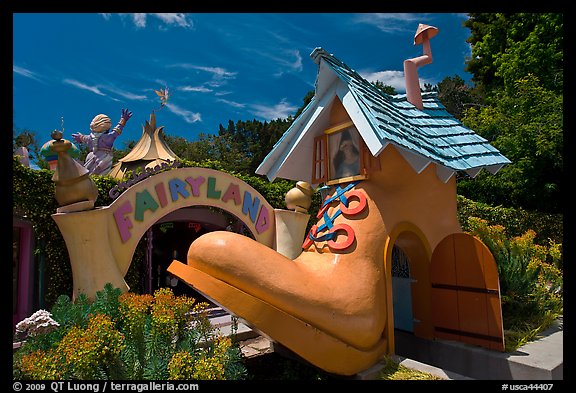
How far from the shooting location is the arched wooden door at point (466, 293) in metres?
4.09

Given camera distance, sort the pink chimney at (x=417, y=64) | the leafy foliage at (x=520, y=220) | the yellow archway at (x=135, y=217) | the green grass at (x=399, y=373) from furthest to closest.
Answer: the leafy foliage at (x=520, y=220)
the yellow archway at (x=135, y=217)
the pink chimney at (x=417, y=64)
the green grass at (x=399, y=373)

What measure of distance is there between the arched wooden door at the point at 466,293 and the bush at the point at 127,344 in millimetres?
2633

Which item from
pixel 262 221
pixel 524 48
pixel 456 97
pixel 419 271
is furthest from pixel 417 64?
pixel 456 97

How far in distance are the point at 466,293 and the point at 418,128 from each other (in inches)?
82.9

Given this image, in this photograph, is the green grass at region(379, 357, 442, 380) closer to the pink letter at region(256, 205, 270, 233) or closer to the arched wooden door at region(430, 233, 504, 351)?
the arched wooden door at region(430, 233, 504, 351)

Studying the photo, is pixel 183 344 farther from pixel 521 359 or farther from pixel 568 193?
pixel 568 193

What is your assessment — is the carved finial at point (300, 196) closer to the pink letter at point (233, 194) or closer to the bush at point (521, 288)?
the pink letter at point (233, 194)

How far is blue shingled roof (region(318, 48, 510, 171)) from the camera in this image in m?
3.98

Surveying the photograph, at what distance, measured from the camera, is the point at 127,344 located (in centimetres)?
300

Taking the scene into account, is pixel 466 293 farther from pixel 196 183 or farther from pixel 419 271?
pixel 196 183

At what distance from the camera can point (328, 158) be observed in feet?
15.6

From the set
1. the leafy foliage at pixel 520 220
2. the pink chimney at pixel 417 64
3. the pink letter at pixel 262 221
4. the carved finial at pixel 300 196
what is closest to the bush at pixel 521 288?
the pink chimney at pixel 417 64
